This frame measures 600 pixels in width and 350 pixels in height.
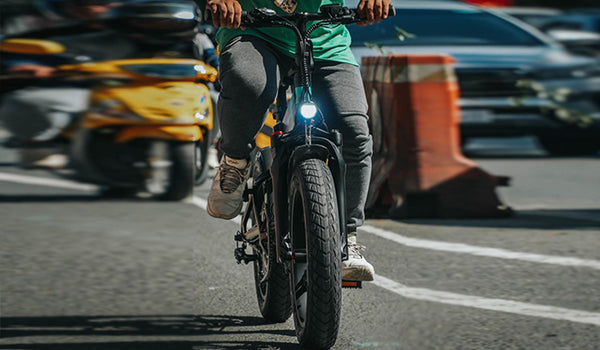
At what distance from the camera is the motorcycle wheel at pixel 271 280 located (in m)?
4.86

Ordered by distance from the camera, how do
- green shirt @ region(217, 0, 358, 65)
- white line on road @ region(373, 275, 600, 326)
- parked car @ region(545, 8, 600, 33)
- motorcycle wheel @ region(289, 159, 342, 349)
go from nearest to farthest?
motorcycle wheel @ region(289, 159, 342, 349)
green shirt @ region(217, 0, 358, 65)
white line on road @ region(373, 275, 600, 326)
parked car @ region(545, 8, 600, 33)

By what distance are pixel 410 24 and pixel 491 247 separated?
209 inches

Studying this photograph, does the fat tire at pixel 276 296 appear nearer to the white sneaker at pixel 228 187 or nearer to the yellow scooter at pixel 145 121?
the white sneaker at pixel 228 187

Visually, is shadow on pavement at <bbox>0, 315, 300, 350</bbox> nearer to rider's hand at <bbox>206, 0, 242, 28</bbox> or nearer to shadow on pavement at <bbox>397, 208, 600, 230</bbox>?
rider's hand at <bbox>206, 0, 242, 28</bbox>

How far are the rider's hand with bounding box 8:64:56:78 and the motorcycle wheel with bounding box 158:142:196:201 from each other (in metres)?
1.25

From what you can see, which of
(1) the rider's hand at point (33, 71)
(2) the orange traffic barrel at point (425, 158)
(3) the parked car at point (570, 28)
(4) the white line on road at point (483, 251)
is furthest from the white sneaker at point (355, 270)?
(3) the parked car at point (570, 28)

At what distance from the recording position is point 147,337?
4.88 meters

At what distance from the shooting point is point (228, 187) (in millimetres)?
5188

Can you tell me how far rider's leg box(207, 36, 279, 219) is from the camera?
4.74 meters

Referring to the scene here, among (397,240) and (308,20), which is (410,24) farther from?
(308,20)

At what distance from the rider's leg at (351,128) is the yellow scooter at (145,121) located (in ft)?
11.7

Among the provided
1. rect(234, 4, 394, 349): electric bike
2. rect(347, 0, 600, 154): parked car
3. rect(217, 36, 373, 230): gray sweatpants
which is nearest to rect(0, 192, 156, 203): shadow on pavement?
rect(347, 0, 600, 154): parked car

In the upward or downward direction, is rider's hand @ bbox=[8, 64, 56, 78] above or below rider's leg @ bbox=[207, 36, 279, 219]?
below

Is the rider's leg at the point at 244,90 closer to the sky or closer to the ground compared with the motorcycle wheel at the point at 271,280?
closer to the sky
